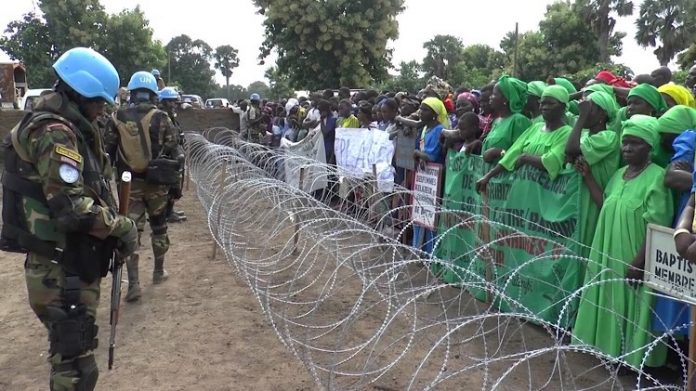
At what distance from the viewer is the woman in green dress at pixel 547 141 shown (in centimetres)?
463

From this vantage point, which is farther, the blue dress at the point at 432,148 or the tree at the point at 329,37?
the tree at the point at 329,37

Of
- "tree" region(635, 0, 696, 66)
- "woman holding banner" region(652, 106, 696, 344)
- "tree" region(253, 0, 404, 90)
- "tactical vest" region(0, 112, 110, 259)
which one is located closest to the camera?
"tactical vest" region(0, 112, 110, 259)

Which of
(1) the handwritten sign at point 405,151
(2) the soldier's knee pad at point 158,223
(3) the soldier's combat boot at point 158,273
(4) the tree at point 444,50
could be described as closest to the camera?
(2) the soldier's knee pad at point 158,223

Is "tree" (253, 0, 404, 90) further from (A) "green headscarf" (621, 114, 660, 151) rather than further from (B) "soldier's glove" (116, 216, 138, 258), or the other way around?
(B) "soldier's glove" (116, 216, 138, 258)

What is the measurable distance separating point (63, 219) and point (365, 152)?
5.40 metres

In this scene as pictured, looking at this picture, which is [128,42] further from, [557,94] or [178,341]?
[557,94]

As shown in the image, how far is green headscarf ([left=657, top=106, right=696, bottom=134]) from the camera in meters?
3.78

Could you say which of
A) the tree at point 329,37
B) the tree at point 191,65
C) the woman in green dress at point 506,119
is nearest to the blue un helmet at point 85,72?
the woman in green dress at point 506,119

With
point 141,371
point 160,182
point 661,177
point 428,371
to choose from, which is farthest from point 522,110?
point 141,371

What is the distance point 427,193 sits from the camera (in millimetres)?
6469

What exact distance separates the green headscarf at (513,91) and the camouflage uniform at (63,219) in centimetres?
367

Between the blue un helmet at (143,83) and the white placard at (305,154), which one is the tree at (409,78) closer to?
the white placard at (305,154)

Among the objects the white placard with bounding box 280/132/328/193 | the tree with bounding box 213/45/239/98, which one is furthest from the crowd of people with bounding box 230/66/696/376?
the tree with bounding box 213/45/239/98

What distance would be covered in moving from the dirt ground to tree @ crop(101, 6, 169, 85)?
31690 millimetres
